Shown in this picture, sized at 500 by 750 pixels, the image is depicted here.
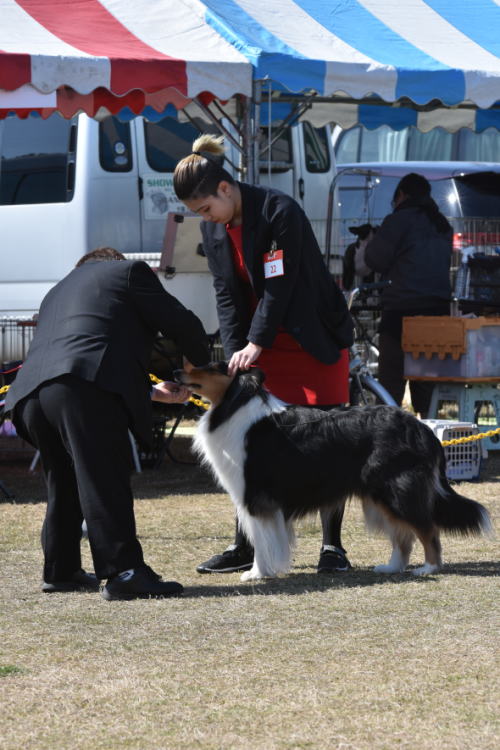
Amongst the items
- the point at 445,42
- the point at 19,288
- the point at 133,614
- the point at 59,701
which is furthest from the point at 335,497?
the point at 19,288

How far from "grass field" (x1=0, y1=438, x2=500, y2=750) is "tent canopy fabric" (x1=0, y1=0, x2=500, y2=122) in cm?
280

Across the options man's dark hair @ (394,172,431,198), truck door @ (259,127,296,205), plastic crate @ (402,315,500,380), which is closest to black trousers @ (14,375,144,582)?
plastic crate @ (402,315,500,380)

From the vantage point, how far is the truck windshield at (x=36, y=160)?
9234mm

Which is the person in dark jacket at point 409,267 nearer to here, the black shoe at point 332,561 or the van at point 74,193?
the van at point 74,193

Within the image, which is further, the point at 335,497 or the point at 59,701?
the point at 335,497

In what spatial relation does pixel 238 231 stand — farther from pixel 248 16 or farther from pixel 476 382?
pixel 476 382

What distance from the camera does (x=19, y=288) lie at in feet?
30.0

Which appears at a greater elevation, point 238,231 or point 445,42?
point 445,42

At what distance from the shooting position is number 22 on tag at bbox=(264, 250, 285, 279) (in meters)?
4.76

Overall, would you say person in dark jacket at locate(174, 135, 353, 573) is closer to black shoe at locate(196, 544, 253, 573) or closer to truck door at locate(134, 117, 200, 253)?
black shoe at locate(196, 544, 253, 573)

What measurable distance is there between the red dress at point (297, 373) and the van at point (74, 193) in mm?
3992

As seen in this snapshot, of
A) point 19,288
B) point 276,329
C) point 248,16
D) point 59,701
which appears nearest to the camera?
point 59,701

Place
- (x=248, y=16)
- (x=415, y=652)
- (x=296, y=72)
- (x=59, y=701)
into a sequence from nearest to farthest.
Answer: (x=59, y=701)
(x=415, y=652)
(x=296, y=72)
(x=248, y=16)

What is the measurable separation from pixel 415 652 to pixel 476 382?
16.1ft
